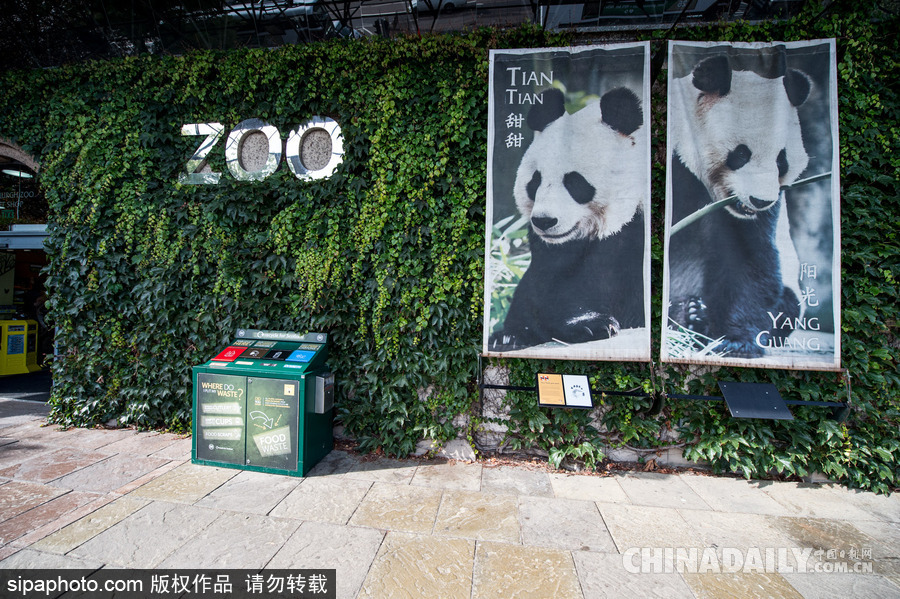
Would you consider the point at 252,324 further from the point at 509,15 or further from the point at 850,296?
the point at 850,296

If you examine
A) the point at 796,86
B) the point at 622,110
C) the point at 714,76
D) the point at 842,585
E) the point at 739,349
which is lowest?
the point at 842,585

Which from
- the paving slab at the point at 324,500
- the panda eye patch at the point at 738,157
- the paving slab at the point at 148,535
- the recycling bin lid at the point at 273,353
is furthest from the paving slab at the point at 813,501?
the paving slab at the point at 148,535

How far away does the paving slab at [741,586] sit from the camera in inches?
105

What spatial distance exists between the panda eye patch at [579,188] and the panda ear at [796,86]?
2.36 metres

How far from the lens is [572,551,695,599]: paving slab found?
2627 mm

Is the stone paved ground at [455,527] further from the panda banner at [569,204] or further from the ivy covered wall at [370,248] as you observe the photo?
the panda banner at [569,204]

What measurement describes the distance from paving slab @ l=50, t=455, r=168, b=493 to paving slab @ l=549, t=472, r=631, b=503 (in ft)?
14.4

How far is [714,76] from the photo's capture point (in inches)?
173

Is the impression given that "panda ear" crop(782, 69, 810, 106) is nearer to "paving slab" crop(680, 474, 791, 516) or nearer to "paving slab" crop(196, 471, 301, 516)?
"paving slab" crop(680, 474, 791, 516)

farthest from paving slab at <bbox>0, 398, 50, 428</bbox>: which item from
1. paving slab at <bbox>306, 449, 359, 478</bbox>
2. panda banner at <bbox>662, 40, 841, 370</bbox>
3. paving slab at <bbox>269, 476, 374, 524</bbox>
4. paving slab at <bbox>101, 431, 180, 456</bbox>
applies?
panda banner at <bbox>662, 40, 841, 370</bbox>

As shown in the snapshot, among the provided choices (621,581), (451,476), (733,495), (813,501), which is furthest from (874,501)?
(451,476)

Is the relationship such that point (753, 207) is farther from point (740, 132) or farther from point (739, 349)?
point (739, 349)

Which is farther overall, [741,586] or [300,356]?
[300,356]

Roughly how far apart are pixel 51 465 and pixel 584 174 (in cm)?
674
